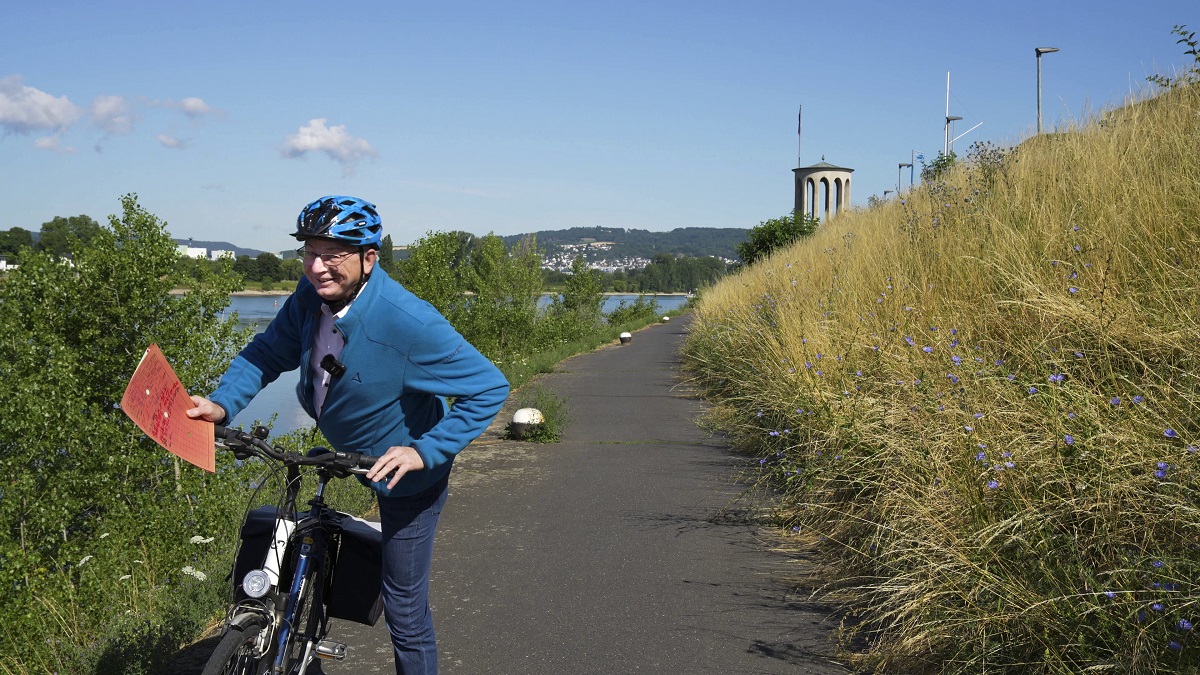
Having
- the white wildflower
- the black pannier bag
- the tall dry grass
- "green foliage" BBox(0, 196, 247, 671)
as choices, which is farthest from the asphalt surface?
"green foliage" BBox(0, 196, 247, 671)

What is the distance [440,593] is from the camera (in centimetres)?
533

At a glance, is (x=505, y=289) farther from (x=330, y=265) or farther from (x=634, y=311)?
(x=634, y=311)

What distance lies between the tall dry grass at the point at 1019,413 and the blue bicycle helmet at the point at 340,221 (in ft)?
8.66

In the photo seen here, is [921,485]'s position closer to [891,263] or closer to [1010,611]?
[1010,611]

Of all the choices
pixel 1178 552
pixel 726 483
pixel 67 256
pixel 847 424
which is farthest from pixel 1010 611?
pixel 67 256

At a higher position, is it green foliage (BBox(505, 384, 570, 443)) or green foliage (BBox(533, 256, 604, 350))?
green foliage (BBox(533, 256, 604, 350))

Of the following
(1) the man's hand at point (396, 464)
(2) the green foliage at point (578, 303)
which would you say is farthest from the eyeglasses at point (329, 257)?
(2) the green foliage at point (578, 303)

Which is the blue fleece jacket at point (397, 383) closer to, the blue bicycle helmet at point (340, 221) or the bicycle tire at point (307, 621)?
the blue bicycle helmet at point (340, 221)

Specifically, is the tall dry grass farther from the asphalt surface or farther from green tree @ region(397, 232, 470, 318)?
green tree @ region(397, 232, 470, 318)

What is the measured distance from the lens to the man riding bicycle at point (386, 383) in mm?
3012

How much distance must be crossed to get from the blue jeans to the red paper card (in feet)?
1.97

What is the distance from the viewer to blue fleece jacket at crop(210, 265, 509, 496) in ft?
10.0

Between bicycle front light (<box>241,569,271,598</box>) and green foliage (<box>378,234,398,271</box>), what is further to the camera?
green foliage (<box>378,234,398,271</box>)

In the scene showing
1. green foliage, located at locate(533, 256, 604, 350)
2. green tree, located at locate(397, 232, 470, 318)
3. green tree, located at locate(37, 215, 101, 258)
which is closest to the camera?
green tree, located at locate(37, 215, 101, 258)
